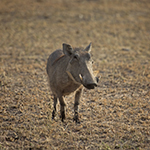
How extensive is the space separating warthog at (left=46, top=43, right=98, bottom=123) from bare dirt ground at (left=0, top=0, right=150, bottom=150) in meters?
0.54

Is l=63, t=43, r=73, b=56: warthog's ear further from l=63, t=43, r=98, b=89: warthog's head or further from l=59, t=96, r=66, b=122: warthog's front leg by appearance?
l=59, t=96, r=66, b=122: warthog's front leg

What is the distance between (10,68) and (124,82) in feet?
11.1

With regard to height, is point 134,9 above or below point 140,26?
above

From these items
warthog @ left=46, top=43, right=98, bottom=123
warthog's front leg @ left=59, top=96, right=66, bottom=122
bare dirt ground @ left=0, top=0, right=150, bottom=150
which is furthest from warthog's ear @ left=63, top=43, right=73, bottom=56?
bare dirt ground @ left=0, top=0, right=150, bottom=150

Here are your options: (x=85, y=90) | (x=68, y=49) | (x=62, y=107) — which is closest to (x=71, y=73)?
(x=68, y=49)

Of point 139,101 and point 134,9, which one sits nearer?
point 139,101

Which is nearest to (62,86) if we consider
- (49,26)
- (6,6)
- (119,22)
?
(49,26)

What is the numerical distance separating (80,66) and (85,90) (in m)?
2.32

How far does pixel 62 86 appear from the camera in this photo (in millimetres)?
4102

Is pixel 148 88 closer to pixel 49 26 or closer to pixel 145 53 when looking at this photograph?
pixel 145 53

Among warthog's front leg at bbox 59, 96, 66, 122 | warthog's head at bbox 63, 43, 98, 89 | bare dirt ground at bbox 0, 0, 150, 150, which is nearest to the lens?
warthog's head at bbox 63, 43, 98, 89

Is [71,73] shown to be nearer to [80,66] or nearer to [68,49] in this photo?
[80,66]

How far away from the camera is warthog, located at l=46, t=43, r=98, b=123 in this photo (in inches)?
141

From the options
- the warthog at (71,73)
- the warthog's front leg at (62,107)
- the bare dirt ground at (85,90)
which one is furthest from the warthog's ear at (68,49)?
the bare dirt ground at (85,90)
